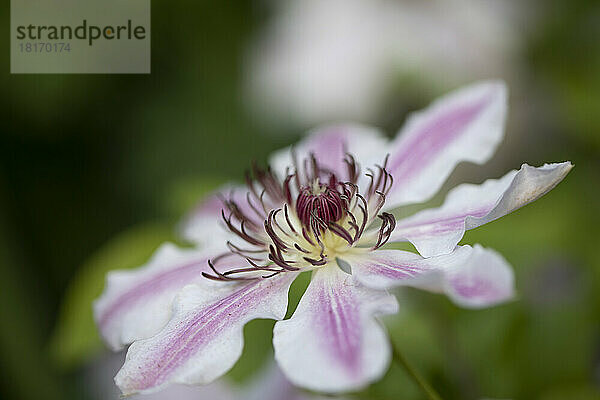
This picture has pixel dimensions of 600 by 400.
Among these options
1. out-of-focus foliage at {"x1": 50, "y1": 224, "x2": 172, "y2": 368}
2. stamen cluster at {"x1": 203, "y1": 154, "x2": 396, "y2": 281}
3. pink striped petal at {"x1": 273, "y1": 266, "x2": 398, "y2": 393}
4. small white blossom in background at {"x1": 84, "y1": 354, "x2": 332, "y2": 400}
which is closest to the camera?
pink striped petal at {"x1": 273, "y1": 266, "x2": 398, "y2": 393}

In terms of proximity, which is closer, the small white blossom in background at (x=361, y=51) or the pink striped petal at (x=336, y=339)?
the pink striped petal at (x=336, y=339)

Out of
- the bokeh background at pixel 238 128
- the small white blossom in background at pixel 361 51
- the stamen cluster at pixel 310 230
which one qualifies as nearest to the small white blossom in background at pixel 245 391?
the bokeh background at pixel 238 128

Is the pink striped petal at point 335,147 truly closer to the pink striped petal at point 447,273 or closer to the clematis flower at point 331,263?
the clematis flower at point 331,263

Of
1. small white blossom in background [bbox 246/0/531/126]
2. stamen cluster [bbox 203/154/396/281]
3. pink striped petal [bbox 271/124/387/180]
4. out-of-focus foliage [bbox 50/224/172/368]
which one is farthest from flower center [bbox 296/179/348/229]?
small white blossom in background [bbox 246/0/531/126]

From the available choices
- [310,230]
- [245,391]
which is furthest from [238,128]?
[310,230]

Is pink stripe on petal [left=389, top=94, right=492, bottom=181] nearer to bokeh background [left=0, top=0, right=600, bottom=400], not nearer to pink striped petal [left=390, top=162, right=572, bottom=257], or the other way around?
pink striped petal [left=390, top=162, right=572, bottom=257]

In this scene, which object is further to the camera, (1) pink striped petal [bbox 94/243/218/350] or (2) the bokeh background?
(2) the bokeh background
